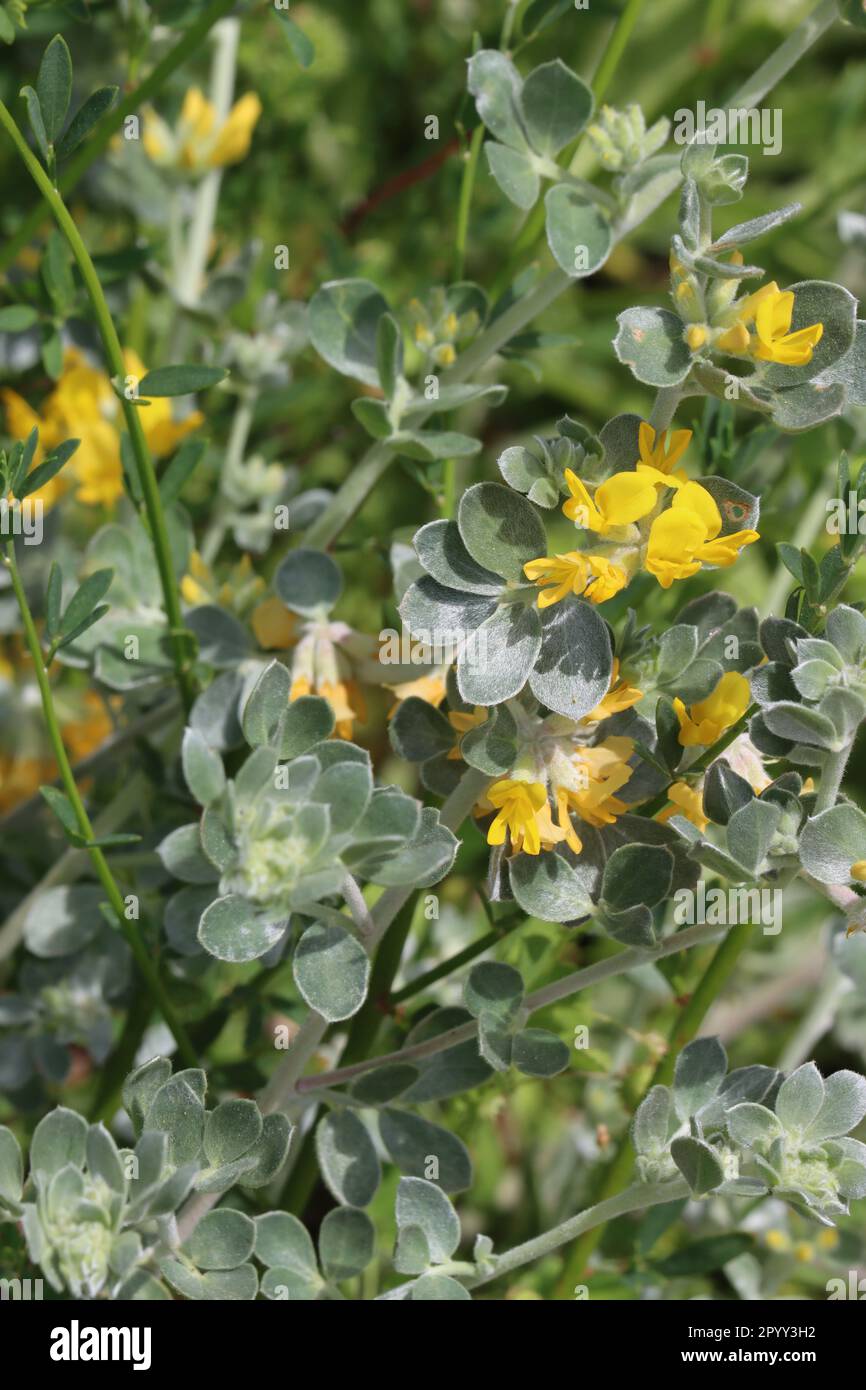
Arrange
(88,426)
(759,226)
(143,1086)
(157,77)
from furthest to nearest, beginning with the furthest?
(88,426) → (157,77) → (143,1086) → (759,226)

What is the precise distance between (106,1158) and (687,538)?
0.36m

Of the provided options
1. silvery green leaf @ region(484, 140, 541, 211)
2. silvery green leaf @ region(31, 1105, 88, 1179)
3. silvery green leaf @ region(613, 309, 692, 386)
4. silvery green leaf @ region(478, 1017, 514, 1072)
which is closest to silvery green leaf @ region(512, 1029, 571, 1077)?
silvery green leaf @ region(478, 1017, 514, 1072)

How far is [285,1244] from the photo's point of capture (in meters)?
0.73

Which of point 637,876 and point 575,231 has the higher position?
point 575,231

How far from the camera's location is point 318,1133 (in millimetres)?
746

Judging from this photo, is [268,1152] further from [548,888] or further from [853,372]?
[853,372]

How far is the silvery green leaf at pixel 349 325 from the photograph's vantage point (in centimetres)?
82

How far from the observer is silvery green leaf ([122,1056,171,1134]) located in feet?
2.21

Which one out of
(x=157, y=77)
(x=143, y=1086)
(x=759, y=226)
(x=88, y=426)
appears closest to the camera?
(x=759, y=226)

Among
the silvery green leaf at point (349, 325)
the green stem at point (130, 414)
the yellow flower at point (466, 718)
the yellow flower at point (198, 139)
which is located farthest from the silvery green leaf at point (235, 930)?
the yellow flower at point (198, 139)

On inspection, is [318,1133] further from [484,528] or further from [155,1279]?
[484,528]

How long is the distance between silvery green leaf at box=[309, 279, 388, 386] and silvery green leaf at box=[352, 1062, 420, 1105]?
0.38 m

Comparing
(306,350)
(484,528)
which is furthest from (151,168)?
(484,528)

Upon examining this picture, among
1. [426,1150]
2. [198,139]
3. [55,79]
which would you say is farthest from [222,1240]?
[198,139]
